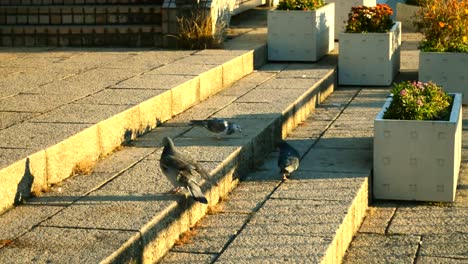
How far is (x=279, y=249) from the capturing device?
5.61 meters

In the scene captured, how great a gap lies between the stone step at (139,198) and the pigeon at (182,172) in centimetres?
14

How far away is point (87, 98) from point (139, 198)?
7.84ft

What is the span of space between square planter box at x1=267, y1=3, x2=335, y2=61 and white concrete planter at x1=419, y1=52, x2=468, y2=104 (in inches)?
63.9

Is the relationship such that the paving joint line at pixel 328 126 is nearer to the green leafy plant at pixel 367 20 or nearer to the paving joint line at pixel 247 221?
the green leafy plant at pixel 367 20

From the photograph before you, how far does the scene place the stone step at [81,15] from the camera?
39.0ft

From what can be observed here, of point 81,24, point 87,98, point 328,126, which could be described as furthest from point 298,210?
point 81,24

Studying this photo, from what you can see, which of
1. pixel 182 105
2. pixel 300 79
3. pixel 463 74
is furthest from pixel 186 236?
pixel 463 74

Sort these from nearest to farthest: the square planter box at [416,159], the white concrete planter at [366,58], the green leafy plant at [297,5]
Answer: the square planter box at [416,159] < the white concrete planter at [366,58] < the green leafy plant at [297,5]

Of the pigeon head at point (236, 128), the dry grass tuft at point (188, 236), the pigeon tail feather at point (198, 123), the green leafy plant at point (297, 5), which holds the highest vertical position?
the green leafy plant at point (297, 5)

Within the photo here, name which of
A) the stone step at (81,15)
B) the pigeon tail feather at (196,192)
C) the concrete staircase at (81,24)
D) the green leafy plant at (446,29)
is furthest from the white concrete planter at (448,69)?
the pigeon tail feather at (196,192)

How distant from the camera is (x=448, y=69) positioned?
35.4 ft

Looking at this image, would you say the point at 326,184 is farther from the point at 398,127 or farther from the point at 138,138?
the point at 138,138

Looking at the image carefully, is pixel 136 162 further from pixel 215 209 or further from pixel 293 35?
pixel 293 35

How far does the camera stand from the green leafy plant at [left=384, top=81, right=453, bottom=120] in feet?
24.5
